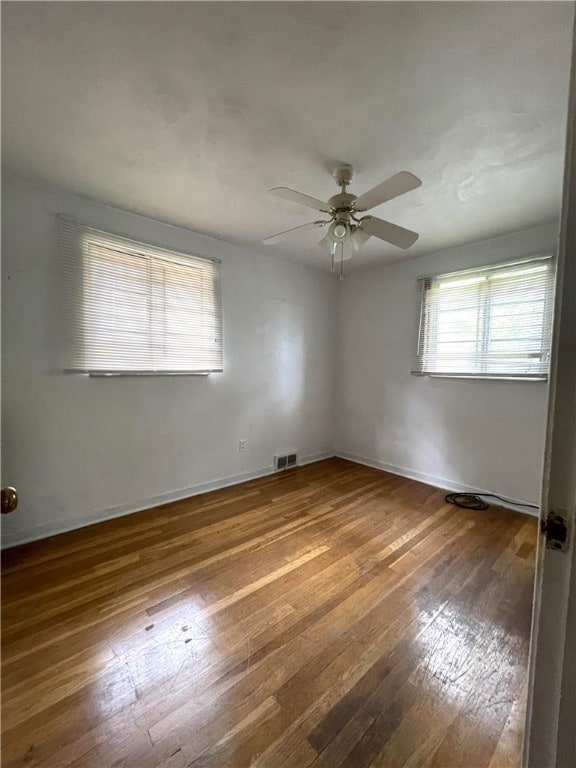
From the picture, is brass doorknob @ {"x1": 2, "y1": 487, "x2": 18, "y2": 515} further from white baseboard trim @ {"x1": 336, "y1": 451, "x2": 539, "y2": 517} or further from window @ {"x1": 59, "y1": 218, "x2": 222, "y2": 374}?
white baseboard trim @ {"x1": 336, "y1": 451, "x2": 539, "y2": 517}

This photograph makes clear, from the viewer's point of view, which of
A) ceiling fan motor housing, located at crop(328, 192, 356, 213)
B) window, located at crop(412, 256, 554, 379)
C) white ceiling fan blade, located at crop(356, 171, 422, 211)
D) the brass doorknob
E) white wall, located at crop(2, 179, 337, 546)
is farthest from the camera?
window, located at crop(412, 256, 554, 379)

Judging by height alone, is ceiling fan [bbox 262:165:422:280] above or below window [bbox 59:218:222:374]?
above

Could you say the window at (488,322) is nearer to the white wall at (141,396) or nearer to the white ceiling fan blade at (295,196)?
the white wall at (141,396)

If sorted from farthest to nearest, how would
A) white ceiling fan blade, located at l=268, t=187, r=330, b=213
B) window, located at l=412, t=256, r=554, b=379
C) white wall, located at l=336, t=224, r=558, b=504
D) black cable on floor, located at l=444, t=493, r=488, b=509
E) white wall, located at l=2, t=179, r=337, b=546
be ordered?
black cable on floor, located at l=444, t=493, r=488, b=509 → white wall, located at l=336, t=224, r=558, b=504 → window, located at l=412, t=256, r=554, b=379 → white wall, located at l=2, t=179, r=337, b=546 → white ceiling fan blade, located at l=268, t=187, r=330, b=213

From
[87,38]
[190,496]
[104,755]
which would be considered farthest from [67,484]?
[87,38]

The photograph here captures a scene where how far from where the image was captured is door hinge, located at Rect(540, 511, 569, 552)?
1.73 feet

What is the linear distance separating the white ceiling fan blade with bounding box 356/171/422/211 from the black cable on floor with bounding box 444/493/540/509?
8.86 feet

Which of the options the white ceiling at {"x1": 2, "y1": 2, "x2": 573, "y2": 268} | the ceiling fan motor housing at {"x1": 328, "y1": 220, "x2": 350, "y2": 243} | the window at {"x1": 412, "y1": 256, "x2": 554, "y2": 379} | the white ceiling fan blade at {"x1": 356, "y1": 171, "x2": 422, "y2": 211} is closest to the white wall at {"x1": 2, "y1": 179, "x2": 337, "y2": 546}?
the white ceiling at {"x1": 2, "y1": 2, "x2": 573, "y2": 268}

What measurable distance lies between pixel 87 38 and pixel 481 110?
1.69 meters

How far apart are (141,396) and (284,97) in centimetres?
228

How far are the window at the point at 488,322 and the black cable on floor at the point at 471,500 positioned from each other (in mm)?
1153

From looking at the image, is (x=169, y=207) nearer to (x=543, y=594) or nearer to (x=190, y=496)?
(x=190, y=496)

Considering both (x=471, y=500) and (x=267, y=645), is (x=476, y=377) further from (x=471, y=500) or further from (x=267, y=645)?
(x=267, y=645)

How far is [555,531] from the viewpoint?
54 cm
